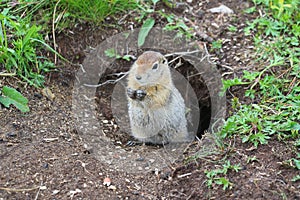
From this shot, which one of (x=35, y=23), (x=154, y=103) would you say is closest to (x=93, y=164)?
(x=154, y=103)

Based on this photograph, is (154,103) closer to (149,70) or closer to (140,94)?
(140,94)

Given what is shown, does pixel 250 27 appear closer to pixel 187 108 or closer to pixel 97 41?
pixel 187 108

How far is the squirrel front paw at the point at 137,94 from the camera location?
4789 mm

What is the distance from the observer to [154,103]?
4922 millimetres

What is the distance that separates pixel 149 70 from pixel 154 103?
43 cm

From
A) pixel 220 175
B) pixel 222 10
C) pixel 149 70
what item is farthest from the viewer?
pixel 222 10

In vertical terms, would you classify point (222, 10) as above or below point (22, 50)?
above

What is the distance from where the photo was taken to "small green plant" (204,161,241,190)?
3721 mm

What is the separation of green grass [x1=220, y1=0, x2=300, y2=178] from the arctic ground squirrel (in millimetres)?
668

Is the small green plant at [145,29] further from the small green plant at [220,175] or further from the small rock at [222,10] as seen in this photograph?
the small green plant at [220,175]

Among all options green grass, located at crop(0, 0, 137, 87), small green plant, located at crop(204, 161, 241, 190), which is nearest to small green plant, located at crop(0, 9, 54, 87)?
green grass, located at crop(0, 0, 137, 87)

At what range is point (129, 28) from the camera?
225 inches

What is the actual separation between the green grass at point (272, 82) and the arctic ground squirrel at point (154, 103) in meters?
0.67

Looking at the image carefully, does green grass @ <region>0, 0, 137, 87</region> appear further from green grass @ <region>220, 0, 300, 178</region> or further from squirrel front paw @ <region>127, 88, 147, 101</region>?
green grass @ <region>220, 0, 300, 178</region>
